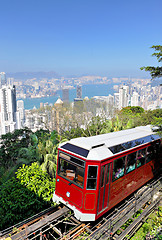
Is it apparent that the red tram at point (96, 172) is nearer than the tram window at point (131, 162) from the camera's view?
Yes

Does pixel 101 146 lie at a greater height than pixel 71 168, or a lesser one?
greater

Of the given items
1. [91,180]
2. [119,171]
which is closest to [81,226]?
[91,180]

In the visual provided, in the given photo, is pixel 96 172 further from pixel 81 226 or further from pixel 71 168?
pixel 81 226

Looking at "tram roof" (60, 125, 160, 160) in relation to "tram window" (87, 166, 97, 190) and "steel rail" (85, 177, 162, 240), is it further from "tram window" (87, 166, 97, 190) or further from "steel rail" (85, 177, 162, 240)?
"steel rail" (85, 177, 162, 240)

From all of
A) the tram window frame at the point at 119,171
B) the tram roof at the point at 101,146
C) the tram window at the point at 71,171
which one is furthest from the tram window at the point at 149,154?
the tram window at the point at 71,171

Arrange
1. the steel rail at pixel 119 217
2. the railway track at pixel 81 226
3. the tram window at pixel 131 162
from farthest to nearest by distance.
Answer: the tram window at pixel 131 162, the railway track at pixel 81 226, the steel rail at pixel 119 217

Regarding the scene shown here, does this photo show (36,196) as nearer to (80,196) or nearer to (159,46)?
(80,196)

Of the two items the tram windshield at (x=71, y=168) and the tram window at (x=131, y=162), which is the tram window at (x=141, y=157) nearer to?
the tram window at (x=131, y=162)

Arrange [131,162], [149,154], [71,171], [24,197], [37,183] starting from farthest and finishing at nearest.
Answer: [149,154] → [37,183] → [24,197] → [131,162] → [71,171]

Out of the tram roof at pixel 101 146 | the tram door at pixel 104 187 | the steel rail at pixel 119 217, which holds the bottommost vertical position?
the steel rail at pixel 119 217
